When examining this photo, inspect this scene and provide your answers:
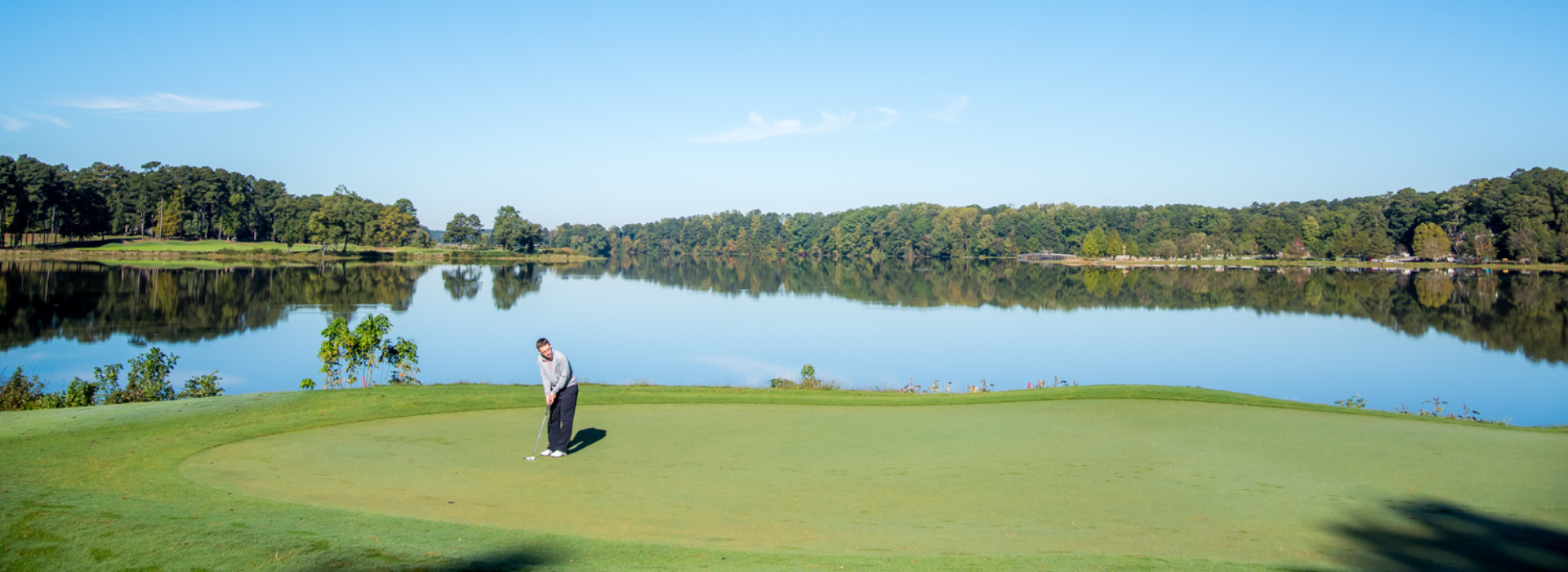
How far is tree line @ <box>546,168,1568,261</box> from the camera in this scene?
10231 cm

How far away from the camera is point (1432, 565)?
249 inches

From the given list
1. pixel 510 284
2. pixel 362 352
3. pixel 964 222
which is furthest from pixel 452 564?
pixel 964 222

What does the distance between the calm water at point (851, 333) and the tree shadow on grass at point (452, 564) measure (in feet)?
58.6

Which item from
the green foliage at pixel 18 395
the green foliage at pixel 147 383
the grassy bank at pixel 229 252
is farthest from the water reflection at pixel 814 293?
the green foliage at pixel 18 395

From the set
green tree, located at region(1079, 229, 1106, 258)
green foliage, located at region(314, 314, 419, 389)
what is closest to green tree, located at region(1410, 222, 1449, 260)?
green tree, located at region(1079, 229, 1106, 258)

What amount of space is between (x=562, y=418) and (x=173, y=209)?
392ft

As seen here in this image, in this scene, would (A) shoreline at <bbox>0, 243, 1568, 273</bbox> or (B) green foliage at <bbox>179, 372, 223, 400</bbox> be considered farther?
(A) shoreline at <bbox>0, 243, 1568, 273</bbox>

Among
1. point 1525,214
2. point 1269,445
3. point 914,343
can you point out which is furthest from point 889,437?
point 1525,214

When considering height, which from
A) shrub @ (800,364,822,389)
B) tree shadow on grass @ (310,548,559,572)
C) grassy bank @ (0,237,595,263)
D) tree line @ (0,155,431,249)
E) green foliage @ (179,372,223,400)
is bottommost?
green foliage @ (179,372,223,400)

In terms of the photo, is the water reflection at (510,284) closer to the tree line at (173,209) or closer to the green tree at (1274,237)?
the tree line at (173,209)

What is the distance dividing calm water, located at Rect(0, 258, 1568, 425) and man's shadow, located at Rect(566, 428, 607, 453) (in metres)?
12.5

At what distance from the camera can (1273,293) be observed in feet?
207

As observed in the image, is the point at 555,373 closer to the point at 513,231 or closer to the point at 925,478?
the point at 925,478

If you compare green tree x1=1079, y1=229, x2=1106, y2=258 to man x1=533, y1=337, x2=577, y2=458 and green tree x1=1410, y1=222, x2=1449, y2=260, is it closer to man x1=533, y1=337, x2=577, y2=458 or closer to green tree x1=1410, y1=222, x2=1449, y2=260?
green tree x1=1410, y1=222, x2=1449, y2=260
